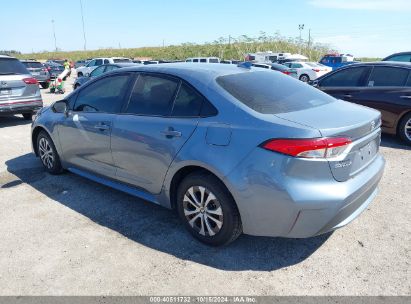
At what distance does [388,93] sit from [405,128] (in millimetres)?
730

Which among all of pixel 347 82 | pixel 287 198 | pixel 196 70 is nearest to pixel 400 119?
pixel 347 82

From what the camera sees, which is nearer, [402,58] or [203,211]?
[203,211]

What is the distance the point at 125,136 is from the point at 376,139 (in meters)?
2.50

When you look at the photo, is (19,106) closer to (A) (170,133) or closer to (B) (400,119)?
(A) (170,133)

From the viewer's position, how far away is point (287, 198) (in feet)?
9.01

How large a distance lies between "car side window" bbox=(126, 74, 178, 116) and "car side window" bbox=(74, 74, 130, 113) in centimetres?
21

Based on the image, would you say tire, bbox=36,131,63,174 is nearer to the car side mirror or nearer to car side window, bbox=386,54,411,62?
the car side mirror

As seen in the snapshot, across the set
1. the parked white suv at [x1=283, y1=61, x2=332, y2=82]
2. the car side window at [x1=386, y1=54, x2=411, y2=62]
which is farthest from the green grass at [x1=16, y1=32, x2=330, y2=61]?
the car side window at [x1=386, y1=54, x2=411, y2=62]

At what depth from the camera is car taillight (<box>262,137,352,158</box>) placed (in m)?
2.70

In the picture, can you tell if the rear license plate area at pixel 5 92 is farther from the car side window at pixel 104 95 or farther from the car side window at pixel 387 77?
the car side window at pixel 387 77

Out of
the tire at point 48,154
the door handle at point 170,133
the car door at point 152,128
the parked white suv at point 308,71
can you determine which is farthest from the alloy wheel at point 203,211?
the parked white suv at point 308,71

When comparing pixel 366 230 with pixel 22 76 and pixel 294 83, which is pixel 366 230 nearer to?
pixel 294 83

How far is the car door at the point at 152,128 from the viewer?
3375 millimetres

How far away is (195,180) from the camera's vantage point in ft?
10.6
